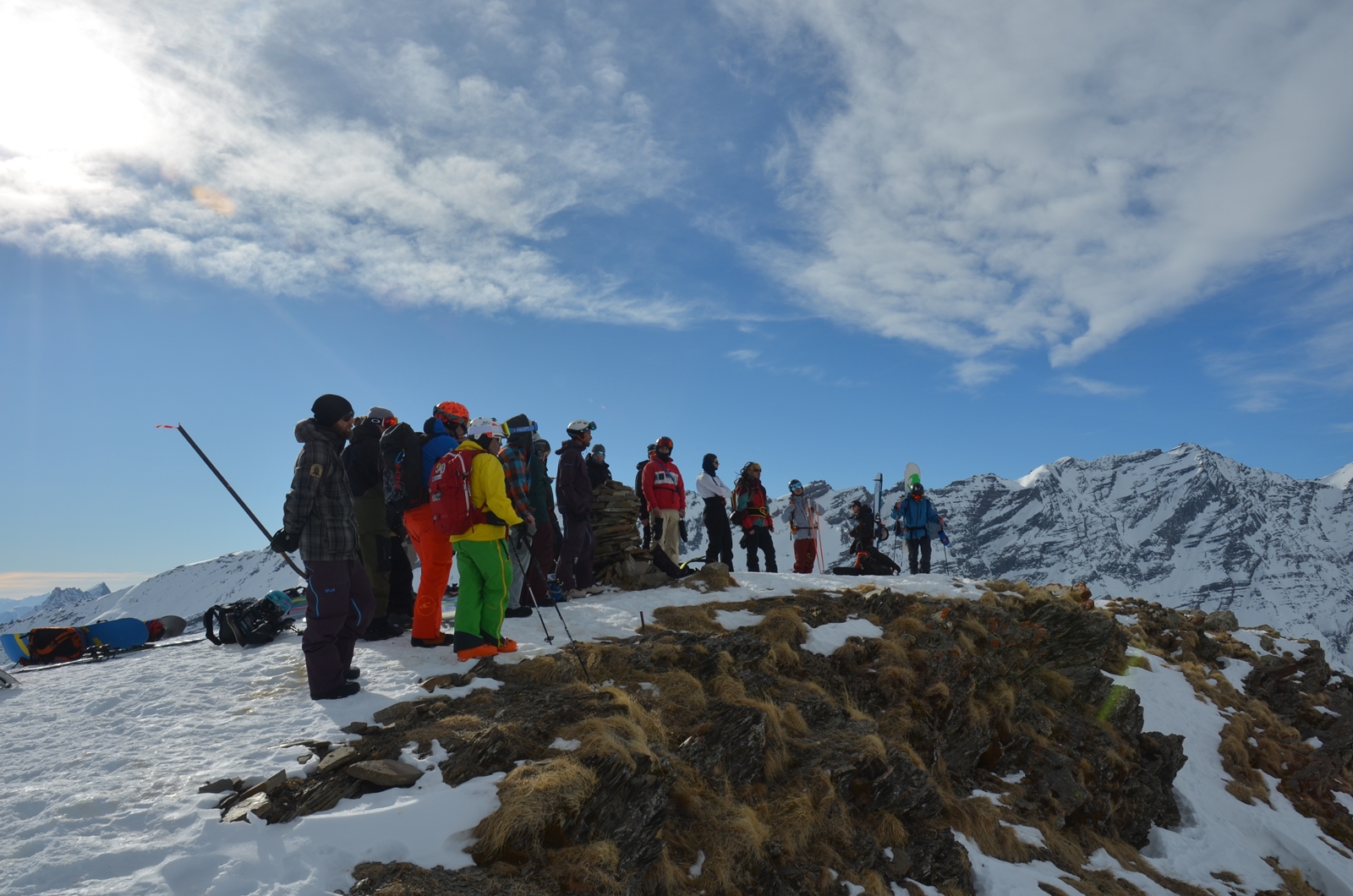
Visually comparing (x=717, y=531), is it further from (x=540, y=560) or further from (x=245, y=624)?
(x=245, y=624)

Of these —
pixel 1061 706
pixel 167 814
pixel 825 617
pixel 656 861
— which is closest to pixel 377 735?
pixel 167 814

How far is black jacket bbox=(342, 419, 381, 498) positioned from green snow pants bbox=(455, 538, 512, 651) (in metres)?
1.81

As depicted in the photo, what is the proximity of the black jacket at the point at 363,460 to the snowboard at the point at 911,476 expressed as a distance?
1358 centimetres

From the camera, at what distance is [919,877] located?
23.0ft

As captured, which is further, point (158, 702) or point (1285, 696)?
point (1285, 696)

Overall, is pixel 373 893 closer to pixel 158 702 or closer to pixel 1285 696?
pixel 158 702

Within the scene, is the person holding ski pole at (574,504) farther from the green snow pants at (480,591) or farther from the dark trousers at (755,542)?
the dark trousers at (755,542)

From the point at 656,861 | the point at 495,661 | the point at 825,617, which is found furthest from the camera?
the point at 825,617

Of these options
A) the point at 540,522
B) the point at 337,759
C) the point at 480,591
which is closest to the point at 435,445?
the point at 480,591

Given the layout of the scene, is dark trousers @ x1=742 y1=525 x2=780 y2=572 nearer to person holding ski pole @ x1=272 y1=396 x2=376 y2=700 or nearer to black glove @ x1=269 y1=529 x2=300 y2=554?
person holding ski pole @ x1=272 y1=396 x2=376 y2=700

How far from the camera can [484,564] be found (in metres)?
8.22

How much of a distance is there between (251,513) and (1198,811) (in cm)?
1614

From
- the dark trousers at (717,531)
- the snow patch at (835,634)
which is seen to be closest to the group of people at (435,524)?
the dark trousers at (717,531)

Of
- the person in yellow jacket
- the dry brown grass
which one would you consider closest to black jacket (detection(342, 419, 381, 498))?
the person in yellow jacket
